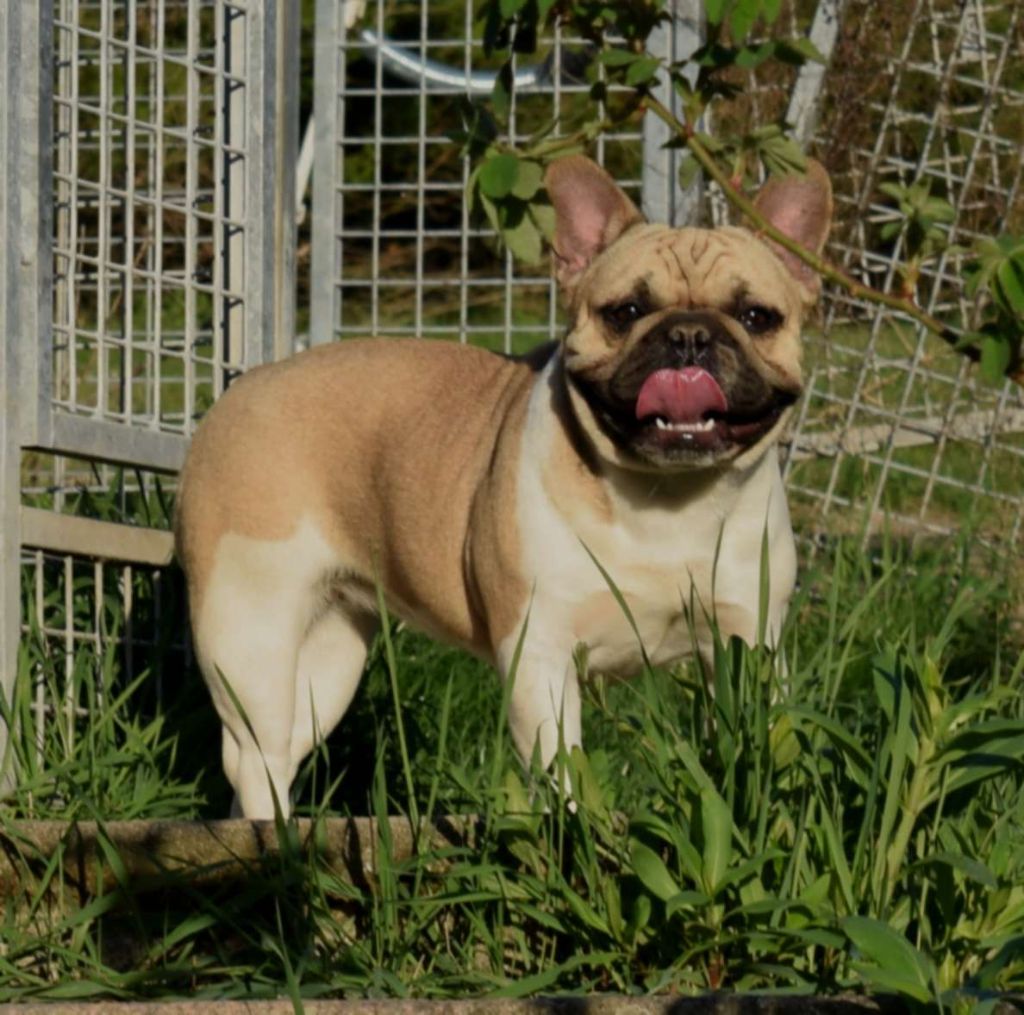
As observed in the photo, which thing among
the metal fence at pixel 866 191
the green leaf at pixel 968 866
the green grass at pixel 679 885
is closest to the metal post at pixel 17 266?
the green grass at pixel 679 885

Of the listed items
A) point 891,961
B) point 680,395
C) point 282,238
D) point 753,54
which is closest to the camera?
point 891,961

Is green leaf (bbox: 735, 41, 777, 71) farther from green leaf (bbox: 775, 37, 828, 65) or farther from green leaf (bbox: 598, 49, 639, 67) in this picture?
green leaf (bbox: 598, 49, 639, 67)

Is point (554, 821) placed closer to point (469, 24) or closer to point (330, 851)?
point (330, 851)

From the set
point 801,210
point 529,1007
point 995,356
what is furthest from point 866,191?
point 529,1007

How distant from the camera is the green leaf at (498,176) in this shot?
3943mm

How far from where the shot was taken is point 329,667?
209 inches

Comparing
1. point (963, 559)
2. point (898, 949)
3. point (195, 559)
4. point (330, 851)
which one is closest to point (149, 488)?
point (195, 559)

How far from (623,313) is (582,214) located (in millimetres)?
369

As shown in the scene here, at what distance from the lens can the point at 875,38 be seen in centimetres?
683

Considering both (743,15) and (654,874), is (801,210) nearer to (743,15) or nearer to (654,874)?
(743,15)

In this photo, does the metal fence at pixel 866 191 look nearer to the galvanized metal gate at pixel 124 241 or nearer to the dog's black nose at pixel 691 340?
the galvanized metal gate at pixel 124 241

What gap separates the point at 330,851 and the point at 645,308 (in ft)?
4.77

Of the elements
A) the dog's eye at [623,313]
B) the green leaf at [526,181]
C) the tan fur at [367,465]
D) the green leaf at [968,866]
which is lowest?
the tan fur at [367,465]

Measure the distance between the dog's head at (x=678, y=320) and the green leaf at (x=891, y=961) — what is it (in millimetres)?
1711
